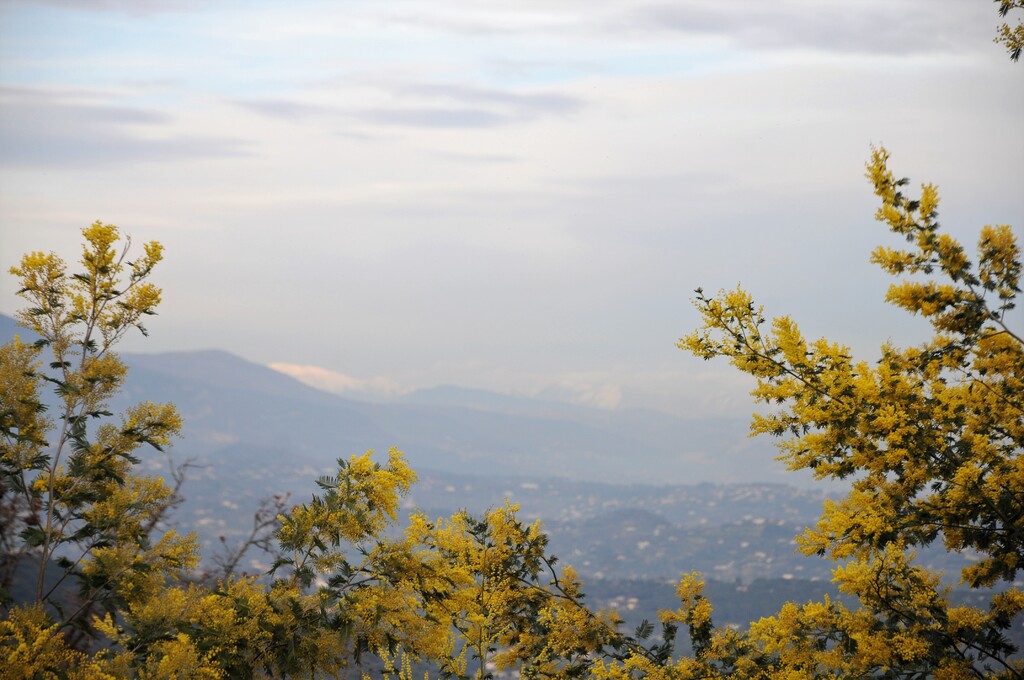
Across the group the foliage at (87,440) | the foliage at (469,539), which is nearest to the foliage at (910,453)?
the foliage at (469,539)

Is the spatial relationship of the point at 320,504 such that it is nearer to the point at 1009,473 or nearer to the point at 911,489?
the point at 911,489

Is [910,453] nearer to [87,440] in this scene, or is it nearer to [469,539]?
[469,539]

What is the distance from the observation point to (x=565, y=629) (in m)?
11.6

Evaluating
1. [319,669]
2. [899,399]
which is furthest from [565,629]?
[899,399]

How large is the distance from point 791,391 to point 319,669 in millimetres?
5581

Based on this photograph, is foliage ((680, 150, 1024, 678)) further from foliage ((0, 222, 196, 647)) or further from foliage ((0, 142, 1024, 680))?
foliage ((0, 222, 196, 647))

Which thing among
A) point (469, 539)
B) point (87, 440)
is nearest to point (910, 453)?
point (469, 539)

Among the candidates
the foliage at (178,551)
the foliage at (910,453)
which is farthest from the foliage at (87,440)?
the foliage at (910,453)

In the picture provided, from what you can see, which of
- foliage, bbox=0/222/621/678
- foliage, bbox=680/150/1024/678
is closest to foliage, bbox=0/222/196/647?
foliage, bbox=0/222/621/678

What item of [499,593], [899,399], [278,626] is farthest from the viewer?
[499,593]

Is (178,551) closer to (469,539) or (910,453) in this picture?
(469,539)

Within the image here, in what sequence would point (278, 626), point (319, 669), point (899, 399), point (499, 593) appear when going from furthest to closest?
point (499, 593) → point (319, 669) → point (278, 626) → point (899, 399)

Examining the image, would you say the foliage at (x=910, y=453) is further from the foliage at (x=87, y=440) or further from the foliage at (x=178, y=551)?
the foliage at (x=87, y=440)

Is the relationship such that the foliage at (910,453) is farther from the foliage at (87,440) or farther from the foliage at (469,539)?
the foliage at (87,440)
